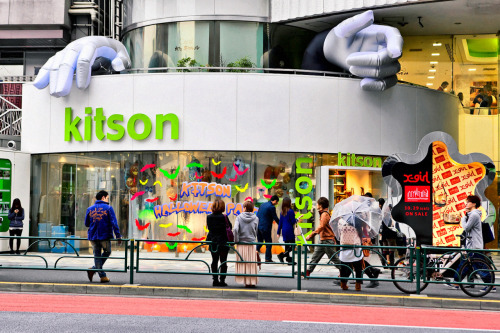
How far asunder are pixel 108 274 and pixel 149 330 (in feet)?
21.8

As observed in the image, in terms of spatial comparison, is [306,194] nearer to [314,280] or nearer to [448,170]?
[448,170]

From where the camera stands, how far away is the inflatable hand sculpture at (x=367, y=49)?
2325cm

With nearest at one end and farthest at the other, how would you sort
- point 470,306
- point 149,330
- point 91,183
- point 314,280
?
point 149,330
point 470,306
point 314,280
point 91,183

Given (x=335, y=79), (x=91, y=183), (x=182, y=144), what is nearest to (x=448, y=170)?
(x=335, y=79)

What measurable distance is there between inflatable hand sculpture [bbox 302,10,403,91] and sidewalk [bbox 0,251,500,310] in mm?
10185

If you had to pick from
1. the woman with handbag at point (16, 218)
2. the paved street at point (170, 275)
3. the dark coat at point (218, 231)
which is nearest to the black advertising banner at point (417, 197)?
the paved street at point (170, 275)

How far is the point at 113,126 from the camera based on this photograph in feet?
78.0

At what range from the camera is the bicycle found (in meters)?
13.5

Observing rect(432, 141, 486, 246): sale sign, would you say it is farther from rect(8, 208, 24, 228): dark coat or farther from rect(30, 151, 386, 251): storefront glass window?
rect(8, 208, 24, 228): dark coat

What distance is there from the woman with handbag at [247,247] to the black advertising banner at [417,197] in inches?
125

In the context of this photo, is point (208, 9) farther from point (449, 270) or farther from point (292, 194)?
point (449, 270)

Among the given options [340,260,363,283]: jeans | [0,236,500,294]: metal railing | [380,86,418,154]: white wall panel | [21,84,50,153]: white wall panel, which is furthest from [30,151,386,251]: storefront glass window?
[340,260,363,283]: jeans

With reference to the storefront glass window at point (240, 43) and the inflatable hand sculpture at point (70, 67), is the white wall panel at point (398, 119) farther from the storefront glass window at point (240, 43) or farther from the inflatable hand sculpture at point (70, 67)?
the inflatable hand sculpture at point (70, 67)

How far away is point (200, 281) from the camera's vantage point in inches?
596
